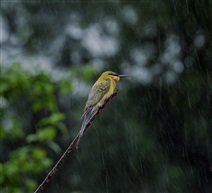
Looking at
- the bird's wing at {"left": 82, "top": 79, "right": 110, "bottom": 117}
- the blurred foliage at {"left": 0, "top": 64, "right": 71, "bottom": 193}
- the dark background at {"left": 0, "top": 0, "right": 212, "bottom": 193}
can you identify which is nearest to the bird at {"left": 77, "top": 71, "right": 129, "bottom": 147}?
the bird's wing at {"left": 82, "top": 79, "right": 110, "bottom": 117}

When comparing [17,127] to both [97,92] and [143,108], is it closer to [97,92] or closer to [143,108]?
[97,92]

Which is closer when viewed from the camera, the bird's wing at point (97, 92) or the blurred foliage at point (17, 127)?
the blurred foliage at point (17, 127)

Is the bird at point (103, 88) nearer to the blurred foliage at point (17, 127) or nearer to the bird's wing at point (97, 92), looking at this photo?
the bird's wing at point (97, 92)

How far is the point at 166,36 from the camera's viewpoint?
5.66m

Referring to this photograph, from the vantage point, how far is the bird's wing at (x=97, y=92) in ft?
7.73

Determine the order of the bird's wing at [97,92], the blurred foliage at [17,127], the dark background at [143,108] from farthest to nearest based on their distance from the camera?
the dark background at [143,108] → the bird's wing at [97,92] → the blurred foliage at [17,127]

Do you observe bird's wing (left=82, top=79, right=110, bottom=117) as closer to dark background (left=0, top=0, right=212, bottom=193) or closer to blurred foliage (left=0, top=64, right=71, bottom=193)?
blurred foliage (left=0, top=64, right=71, bottom=193)

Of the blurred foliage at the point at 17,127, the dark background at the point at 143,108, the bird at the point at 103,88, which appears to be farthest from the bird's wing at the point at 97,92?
the dark background at the point at 143,108

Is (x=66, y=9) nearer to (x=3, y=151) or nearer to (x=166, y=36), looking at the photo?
(x=166, y=36)

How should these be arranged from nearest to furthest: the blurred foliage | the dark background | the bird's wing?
the blurred foliage
the bird's wing
the dark background

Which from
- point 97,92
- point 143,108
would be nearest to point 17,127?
point 97,92

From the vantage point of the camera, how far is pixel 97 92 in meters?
2.56

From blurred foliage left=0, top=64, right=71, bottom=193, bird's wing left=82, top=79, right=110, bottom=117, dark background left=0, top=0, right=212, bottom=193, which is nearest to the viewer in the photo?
blurred foliage left=0, top=64, right=71, bottom=193

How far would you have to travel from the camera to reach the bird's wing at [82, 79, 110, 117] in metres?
2.36
